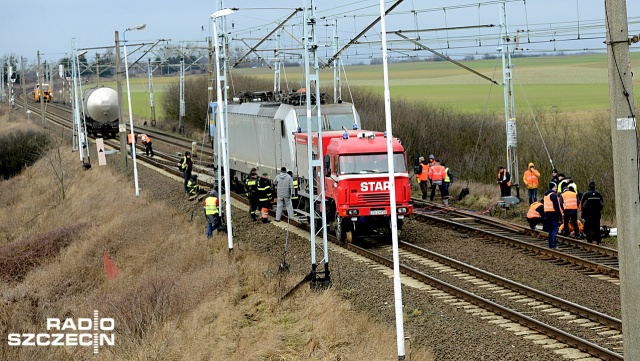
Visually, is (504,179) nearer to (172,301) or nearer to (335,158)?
(335,158)

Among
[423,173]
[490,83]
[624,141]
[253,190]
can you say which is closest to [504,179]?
[423,173]

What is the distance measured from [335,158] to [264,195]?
489 centimetres

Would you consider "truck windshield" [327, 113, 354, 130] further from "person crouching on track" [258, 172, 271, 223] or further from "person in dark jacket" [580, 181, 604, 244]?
"person in dark jacket" [580, 181, 604, 244]

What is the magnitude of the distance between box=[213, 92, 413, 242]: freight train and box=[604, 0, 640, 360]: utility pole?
9.25 meters

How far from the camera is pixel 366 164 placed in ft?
75.6

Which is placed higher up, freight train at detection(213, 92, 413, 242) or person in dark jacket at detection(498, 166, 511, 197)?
freight train at detection(213, 92, 413, 242)

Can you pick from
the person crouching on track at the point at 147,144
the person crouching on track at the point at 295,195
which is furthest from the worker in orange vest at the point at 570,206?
the person crouching on track at the point at 147,144

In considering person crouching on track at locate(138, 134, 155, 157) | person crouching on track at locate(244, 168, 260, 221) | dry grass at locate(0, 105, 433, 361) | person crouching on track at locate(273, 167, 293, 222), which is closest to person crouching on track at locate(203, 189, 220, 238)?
dry grass at locate(0, 105, 433, 361)

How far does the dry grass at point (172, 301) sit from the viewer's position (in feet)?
46.7

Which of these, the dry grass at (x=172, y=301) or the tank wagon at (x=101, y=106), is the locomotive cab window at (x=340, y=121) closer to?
the dry grass at (x=172, y=301)

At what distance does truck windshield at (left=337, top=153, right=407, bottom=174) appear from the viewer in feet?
75.3

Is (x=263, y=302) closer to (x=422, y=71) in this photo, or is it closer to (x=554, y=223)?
(x=554, y=223)

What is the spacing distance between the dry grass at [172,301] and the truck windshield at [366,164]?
3.45 m

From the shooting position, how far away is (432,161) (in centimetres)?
3036
